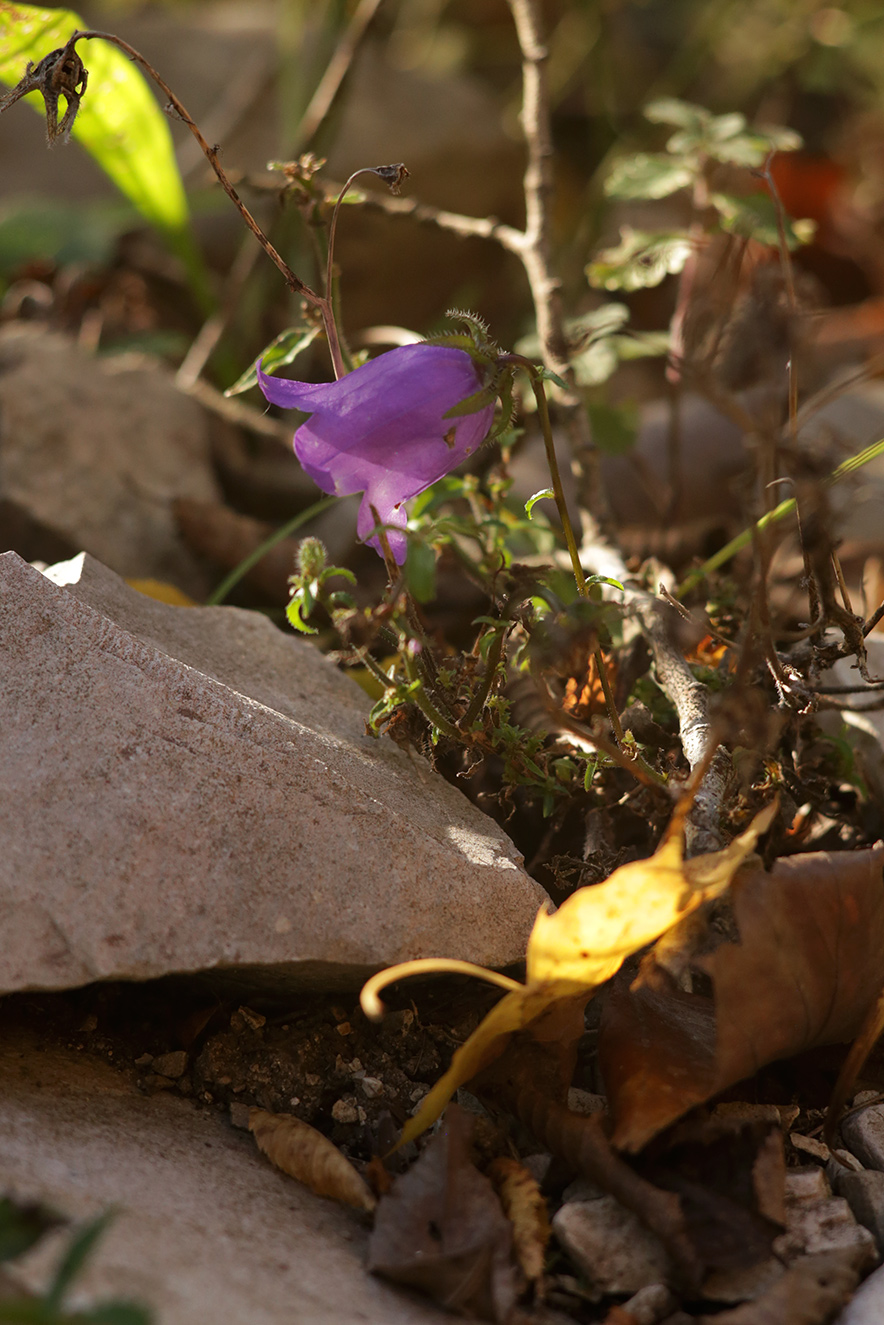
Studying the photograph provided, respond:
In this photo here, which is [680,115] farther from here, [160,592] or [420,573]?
[420,573]

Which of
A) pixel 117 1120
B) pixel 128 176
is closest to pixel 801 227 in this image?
pixel 128 176

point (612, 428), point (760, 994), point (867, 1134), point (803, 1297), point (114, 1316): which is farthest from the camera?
point (612, 428)

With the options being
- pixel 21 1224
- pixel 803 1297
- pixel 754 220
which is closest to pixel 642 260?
pixel 754 220

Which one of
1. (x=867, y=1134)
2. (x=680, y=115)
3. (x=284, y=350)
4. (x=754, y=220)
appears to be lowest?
(x=867, y=1134)

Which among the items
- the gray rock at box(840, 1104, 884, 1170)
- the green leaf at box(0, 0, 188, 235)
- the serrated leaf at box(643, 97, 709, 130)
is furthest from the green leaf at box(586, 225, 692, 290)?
the gray rock at box(840, 1104, 884, 1170)

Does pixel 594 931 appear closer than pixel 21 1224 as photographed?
No

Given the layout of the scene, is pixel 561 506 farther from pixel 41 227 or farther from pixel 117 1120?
pixel 41 227

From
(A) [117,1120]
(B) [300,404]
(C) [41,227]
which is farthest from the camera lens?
(C) [41,227]
